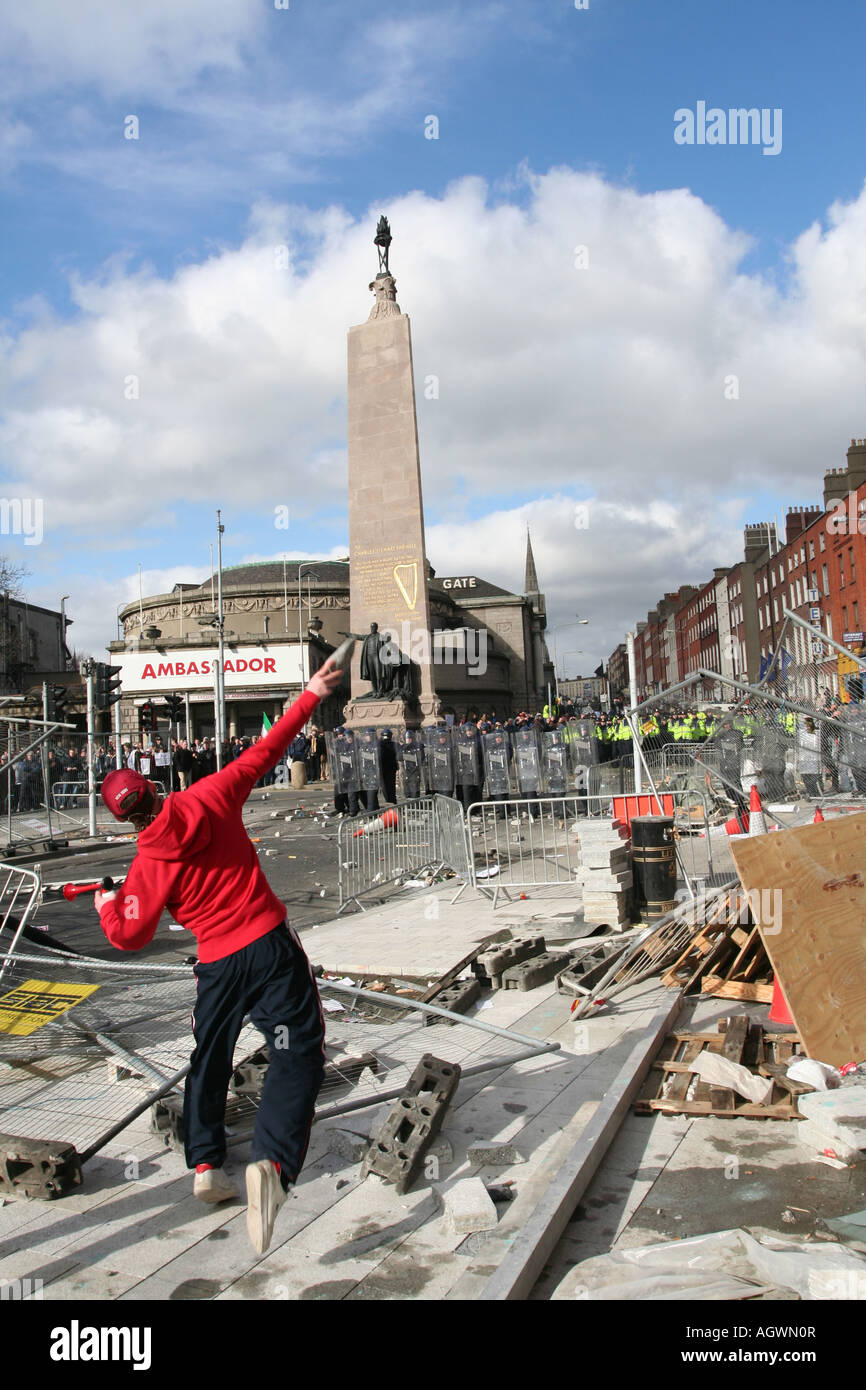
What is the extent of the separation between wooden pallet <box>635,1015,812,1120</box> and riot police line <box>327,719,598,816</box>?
12.0 metres

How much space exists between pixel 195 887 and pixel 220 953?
257 millimetres

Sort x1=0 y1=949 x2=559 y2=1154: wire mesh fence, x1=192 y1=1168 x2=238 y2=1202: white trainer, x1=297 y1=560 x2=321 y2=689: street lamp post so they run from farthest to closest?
x1=297 y1=560 x2=321 y2=689: street lamp post < x1=0 y1=949 x2=559 y2=1154: wire mesh fence < x1=192 y1=1168 x2=238 y2=1202: white trainer

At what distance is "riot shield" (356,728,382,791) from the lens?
1852 centimetres

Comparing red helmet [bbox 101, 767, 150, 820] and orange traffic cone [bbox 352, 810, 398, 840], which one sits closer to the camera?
red helmet [bbox 101, 767, 150, 820]

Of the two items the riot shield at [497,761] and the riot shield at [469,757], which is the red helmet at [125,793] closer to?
the riot shield at [469,757]

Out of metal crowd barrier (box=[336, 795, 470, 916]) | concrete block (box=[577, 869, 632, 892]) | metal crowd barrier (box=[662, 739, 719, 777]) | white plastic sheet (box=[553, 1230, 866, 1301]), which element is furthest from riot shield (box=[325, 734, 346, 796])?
white plastic sheet (box=[553, 1230, 866, 1301])

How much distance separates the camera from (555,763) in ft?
58.7

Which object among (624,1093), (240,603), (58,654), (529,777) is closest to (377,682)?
(529,777)

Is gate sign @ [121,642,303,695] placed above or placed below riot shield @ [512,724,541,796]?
above

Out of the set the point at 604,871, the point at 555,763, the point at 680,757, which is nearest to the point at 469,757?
the point at 555,763

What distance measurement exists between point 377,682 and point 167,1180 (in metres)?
18.4

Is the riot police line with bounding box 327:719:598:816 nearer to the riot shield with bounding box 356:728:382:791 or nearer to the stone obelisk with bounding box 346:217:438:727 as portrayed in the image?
the riot shield with bounding box 356:728:382:791

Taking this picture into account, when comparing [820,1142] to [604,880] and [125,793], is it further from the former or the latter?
[604,880]

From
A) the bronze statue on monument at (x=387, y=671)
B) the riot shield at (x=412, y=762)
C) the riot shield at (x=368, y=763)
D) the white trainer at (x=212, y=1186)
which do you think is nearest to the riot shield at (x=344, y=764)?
the riot shield at (x=368, y=763)
